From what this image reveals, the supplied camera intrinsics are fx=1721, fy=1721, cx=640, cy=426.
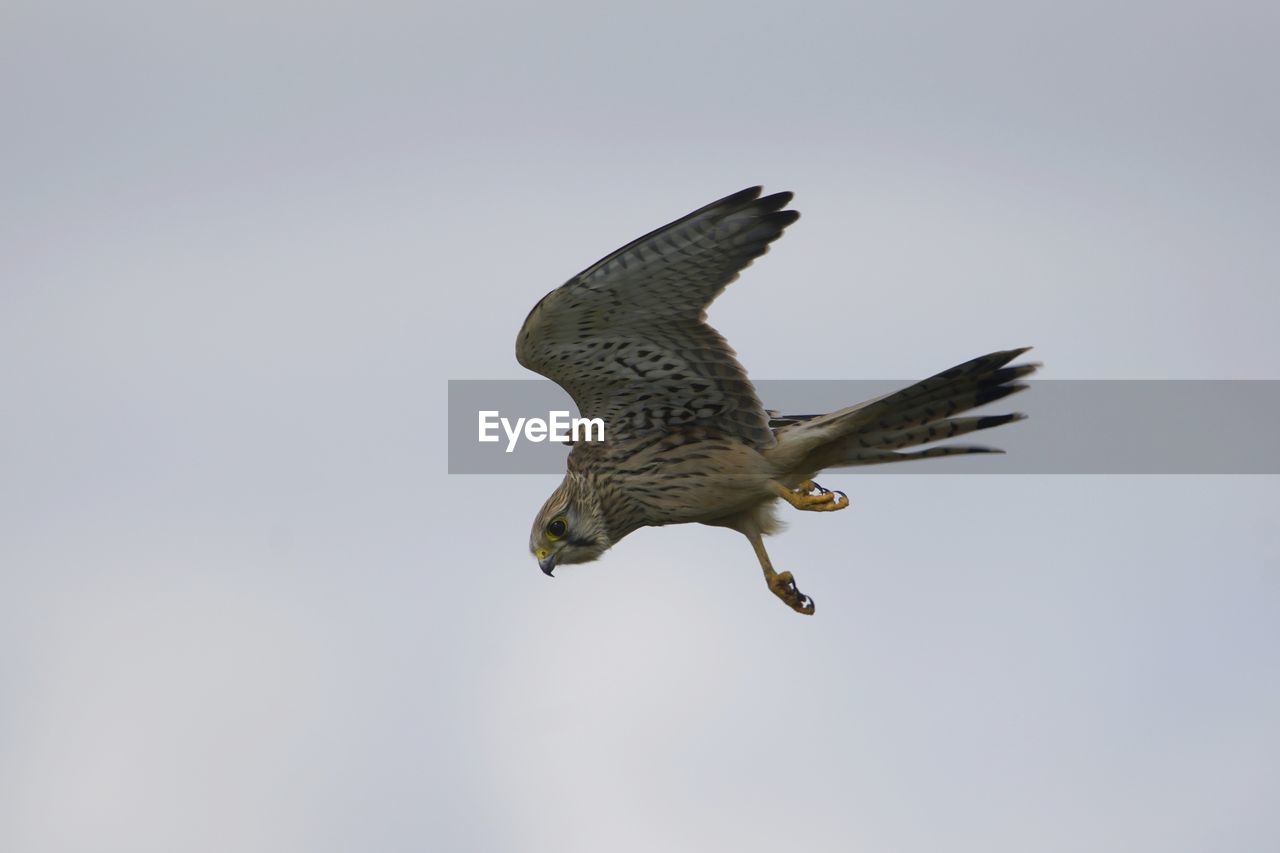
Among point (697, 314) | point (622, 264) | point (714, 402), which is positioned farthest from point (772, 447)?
point (622, 264)

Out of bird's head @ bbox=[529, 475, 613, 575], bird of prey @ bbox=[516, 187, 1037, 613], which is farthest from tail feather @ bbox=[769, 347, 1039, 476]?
bird's head @ bbox=[529, 475, 613, 575]

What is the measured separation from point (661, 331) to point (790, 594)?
1.98 meters

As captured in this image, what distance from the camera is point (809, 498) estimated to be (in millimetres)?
11156

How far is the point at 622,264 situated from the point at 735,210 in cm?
74

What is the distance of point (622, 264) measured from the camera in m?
10.1

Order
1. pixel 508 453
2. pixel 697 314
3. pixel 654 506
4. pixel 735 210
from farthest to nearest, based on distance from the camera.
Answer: pixel 508 453
pixel 654 506
pixel 697 314
pixel 735 210

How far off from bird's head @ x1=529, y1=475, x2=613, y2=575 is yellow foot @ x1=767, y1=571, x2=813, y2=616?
1.15 metres

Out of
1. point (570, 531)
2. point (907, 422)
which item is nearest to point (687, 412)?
point (570, 531)

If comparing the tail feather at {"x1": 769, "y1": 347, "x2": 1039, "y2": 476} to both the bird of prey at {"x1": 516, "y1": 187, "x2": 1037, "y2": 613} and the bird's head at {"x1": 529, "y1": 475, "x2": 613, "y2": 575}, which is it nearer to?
the bird of prey at {"x1": 516, "y1": 187, "x2": 1037, "y2": 613}

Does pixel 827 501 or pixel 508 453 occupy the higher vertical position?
pixel 508 453

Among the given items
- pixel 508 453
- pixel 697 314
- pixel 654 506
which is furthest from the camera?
pixel 508 453

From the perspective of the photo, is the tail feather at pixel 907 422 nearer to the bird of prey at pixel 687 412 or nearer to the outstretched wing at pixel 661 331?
the bird of prey at pixel 687 412

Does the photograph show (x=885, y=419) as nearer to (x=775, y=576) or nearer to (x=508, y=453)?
(x=775, y=576)

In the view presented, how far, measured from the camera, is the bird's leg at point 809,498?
439 inches
